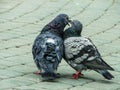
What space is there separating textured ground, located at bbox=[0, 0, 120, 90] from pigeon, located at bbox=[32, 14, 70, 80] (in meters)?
0.16

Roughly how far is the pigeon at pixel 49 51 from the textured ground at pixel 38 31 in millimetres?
162

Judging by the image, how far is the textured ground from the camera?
7234 millimetres

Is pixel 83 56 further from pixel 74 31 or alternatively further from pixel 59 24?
pixel 59 24

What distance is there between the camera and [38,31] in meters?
10.4

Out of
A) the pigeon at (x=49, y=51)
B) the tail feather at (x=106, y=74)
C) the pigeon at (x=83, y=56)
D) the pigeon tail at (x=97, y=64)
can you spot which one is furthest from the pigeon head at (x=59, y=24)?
the tail feather at (x=106, y=74)

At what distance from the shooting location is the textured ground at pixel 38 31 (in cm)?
723

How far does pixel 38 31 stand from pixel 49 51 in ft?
10.5

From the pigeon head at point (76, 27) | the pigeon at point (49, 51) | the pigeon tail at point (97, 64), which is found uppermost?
the pigeon head at point (76, 27)

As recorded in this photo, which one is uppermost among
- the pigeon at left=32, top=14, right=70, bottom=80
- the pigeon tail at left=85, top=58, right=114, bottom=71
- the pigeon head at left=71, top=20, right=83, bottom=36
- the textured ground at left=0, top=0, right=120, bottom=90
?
the pigeon head at left=71, top=20, right=83, bottom=36

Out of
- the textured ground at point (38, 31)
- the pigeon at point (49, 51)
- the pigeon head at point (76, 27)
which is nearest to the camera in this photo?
the pigeon at point (49, 51)

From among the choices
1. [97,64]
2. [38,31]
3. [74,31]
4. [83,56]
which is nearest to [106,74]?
[97,64]

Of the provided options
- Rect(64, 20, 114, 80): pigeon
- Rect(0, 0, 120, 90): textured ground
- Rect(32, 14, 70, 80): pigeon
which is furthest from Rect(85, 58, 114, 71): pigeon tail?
Rect(32, 14, 70, 80): pigeon

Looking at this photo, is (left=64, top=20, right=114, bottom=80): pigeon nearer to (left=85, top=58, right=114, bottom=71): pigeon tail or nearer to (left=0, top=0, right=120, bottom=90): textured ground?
(left=85, top=58, right=114, bottom=71): pigeon tail

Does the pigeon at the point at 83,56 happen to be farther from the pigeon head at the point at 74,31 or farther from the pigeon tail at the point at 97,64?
the pigeon head at the point at 74,31
